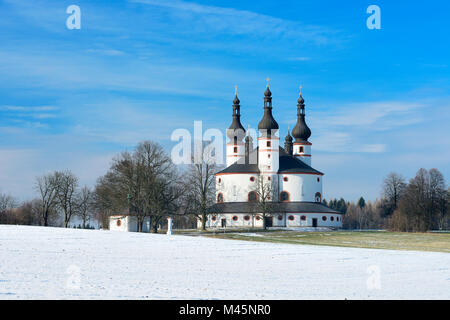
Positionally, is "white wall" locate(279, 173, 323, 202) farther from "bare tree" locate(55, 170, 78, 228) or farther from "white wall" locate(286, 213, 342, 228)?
"bare tree" locate(55, 170, 78, 228)

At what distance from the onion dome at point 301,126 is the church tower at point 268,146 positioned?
735cm

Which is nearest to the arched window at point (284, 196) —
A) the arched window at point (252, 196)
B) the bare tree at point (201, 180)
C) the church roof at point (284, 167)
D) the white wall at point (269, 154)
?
the church roof at point (284, 167)

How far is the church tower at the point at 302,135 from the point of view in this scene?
317 ft

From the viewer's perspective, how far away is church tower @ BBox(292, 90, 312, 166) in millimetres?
96750

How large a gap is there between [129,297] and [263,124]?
7550 centimetres

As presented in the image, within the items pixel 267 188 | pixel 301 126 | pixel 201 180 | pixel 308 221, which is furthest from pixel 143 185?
pixel 301 126

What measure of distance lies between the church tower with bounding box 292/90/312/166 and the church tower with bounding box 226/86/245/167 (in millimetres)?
8814

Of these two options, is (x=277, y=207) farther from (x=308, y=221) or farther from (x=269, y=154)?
(x=269, y=154)

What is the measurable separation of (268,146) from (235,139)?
7.72m

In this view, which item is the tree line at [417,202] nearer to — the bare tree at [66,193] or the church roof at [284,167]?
the church roof at [284,167]

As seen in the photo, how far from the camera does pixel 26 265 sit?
2117cm

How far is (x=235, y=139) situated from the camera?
96062 mm

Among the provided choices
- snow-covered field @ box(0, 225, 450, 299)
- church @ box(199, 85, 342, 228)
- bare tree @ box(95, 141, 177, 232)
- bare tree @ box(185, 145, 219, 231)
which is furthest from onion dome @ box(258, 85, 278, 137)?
snow-covered field @ box(0, 225, 450, 299)
